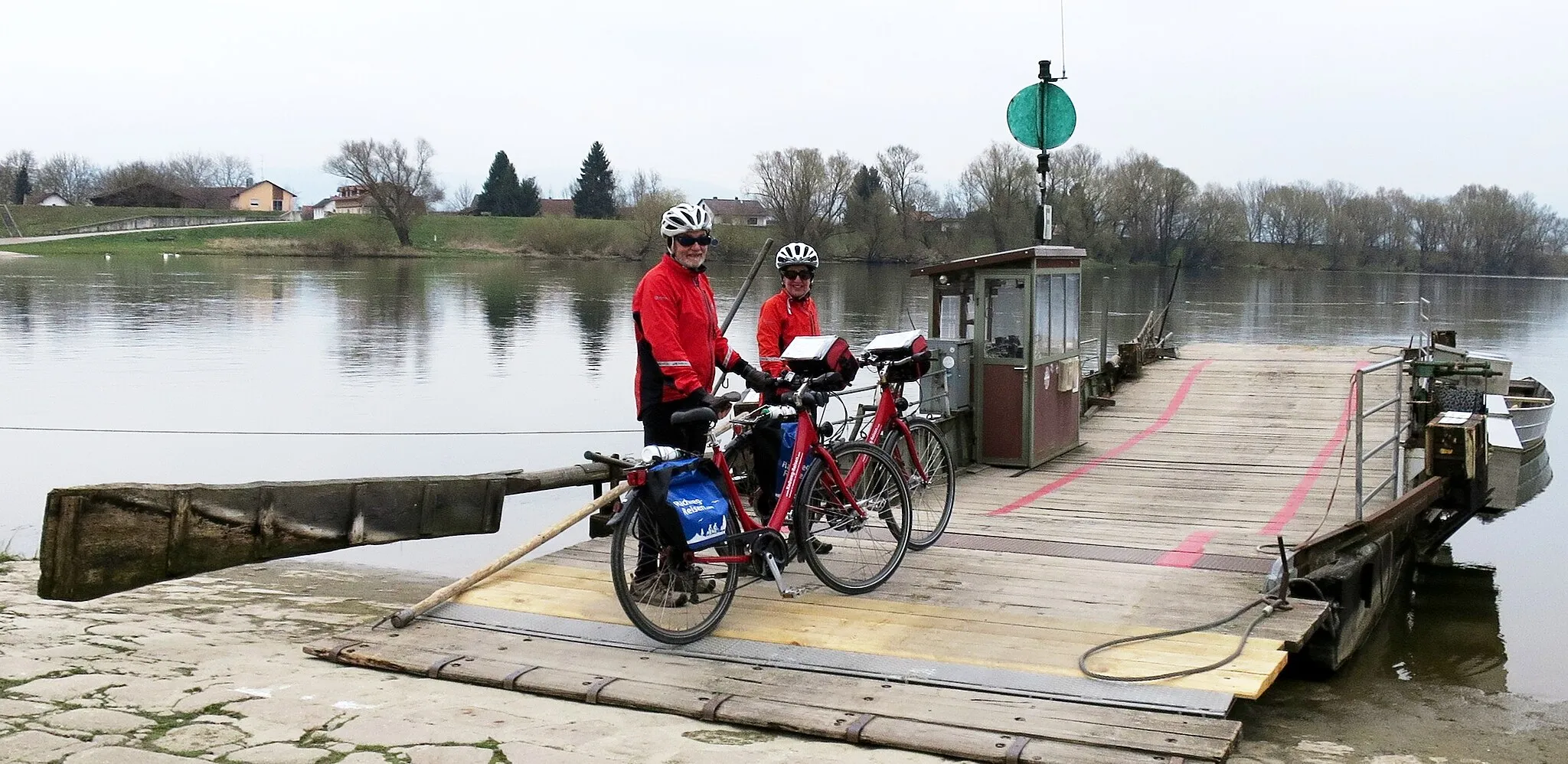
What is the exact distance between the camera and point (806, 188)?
90.2 metres

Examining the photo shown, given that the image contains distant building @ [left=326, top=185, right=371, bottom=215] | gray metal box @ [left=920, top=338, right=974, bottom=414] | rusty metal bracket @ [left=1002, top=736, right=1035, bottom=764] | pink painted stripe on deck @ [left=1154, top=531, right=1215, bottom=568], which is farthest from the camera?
distant building @ [left=326, top=185, right=371, bottom=215]

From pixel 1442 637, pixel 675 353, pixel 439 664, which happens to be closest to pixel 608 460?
pixel 675 353

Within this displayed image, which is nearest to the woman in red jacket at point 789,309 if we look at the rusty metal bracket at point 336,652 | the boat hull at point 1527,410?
the rusty metal bracket at point 336,652

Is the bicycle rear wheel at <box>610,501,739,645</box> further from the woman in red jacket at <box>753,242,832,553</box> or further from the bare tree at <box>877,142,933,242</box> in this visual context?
the bare tree at <box>877,142,933,242</box>

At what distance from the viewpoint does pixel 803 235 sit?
86.2m

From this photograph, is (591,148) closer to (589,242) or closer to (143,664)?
(589,242)

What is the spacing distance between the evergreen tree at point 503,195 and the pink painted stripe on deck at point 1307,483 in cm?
10823

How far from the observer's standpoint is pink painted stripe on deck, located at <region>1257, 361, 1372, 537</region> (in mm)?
8297

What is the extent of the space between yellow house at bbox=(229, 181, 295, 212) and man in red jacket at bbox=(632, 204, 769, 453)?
462 feet

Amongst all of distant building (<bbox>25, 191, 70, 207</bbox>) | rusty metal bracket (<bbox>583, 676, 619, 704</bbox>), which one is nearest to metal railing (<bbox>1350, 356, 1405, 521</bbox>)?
rusty metal bracket (<bbox>583, 676, 619, 704</bbox>)

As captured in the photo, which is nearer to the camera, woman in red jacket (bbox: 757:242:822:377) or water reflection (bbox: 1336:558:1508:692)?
woman in red jacket (bbox: 757:242:822:377)

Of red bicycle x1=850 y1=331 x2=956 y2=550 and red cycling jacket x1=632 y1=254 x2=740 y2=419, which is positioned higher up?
red cycling jacket x1=632 y1=254 x2=740 y2=419

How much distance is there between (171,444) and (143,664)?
1382cm

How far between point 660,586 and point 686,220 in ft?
5.31
